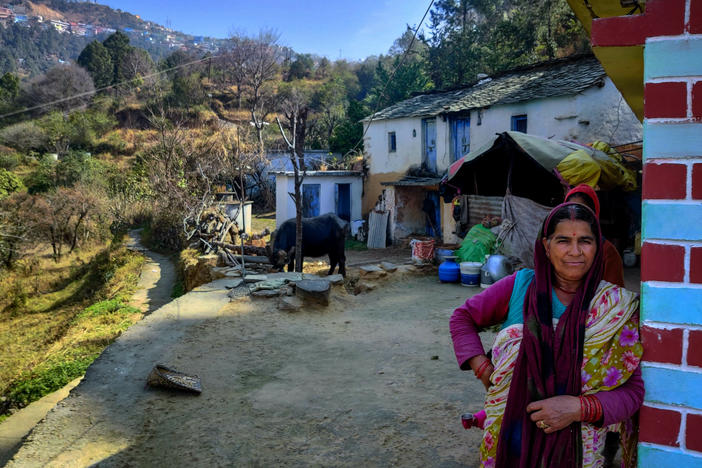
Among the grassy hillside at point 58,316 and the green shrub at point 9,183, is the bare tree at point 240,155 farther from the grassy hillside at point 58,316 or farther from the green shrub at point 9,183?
the green shrub at point 9,183

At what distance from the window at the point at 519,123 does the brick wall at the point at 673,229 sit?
41.7 feet

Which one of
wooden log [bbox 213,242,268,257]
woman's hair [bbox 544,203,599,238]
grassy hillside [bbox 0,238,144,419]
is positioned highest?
woman's hair [bbox 544,203,599,238]

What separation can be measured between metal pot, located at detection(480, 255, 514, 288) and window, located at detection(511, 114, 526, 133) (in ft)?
18.8

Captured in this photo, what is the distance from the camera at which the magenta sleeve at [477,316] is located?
1.96 m

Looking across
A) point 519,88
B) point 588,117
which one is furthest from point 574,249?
point 519,88

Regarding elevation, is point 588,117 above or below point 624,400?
above

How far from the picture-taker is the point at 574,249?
1.74 metres

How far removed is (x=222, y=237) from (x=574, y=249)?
1312 cm

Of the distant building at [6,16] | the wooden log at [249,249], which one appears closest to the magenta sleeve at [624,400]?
the wooden log at [249,249]

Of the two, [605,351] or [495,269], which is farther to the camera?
[495,269]

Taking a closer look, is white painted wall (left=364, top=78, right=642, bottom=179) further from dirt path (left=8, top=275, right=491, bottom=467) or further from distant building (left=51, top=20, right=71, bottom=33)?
distant building (left=51, top=20, right=71, bottom=33)

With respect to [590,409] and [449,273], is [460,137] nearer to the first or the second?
[449,273]

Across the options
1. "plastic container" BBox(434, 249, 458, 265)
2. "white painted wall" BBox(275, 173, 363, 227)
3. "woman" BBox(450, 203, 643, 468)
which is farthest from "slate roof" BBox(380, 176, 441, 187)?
"woman" BBox(450, 203, 643, 468)

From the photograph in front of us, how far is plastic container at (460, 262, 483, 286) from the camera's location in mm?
9344
